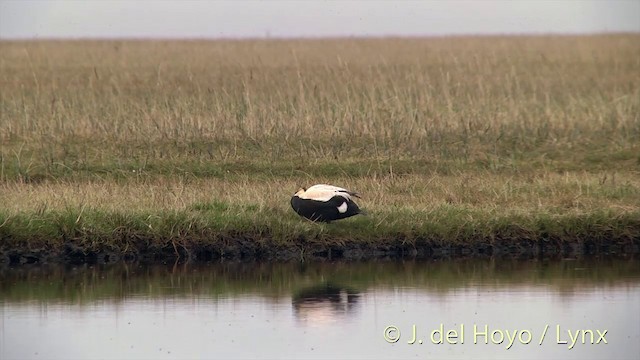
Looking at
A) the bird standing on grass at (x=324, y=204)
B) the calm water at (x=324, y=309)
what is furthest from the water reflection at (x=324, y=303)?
the bird standing on grass at (x=324, y=204)

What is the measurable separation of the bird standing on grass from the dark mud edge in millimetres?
293

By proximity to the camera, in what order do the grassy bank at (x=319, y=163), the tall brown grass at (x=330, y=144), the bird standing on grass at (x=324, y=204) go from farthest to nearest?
1. the tall brown grass at (x=330, y=144)
2. the grassy bank at (x=319, y=163)
3. the bird standing on grass at (x=324, y=204)

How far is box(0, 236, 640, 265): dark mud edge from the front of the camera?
11180 mm

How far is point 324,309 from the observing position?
371 inches

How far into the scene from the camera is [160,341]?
8.60 metres

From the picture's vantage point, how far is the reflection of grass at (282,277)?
10.1 meters

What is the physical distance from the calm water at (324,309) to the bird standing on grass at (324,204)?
482 millimetres

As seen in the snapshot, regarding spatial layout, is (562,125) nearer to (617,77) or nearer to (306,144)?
(306,144)

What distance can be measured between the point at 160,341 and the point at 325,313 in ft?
4.63

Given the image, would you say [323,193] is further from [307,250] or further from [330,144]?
[330,144]

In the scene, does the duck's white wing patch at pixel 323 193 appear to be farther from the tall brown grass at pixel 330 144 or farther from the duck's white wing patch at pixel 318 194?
the tall brown grass at pixel 330 144

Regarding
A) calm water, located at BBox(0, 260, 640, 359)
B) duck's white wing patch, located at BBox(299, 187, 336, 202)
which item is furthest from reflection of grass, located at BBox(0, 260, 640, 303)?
duck's white wing patch, located at BBox(299, 187, 336, 202)

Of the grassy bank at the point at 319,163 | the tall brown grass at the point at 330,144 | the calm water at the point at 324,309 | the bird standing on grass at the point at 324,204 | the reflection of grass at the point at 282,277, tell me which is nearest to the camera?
the calm water at the point at 324,309

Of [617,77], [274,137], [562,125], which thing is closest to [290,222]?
[274,137]
